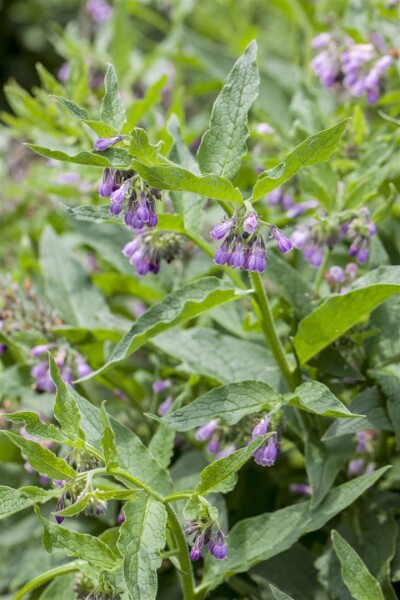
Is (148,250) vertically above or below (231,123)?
below

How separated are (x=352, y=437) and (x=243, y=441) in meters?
0.29

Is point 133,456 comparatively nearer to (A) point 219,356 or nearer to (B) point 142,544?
(B) point 142,544

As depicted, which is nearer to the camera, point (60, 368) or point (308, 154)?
point (308, 154)

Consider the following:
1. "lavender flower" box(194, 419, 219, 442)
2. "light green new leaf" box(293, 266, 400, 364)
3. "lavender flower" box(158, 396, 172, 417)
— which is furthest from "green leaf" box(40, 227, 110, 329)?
"light green new leaf" box(293, 266, 400, 364)

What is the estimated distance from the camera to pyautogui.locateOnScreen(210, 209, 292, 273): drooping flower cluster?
1.78 metres

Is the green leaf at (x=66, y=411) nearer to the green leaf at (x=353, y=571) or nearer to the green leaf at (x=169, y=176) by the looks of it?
the green leaf at (x=169, y=176)

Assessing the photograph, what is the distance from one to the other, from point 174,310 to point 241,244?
0.93ft

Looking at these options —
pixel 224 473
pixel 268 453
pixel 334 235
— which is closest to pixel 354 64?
pixel 334 235

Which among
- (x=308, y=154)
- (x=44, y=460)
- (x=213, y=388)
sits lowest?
(x=213, y=388)

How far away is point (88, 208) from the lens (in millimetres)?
1995

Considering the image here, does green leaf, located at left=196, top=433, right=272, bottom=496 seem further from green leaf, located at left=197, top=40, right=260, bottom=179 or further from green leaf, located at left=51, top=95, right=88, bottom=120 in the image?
green leaf, located at left=51, top=95, right=88, bottom=120

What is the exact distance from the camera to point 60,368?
2.55 meters

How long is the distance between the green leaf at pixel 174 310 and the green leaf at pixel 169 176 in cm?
28

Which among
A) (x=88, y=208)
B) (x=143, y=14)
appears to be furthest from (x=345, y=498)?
(x=143, y=14)
